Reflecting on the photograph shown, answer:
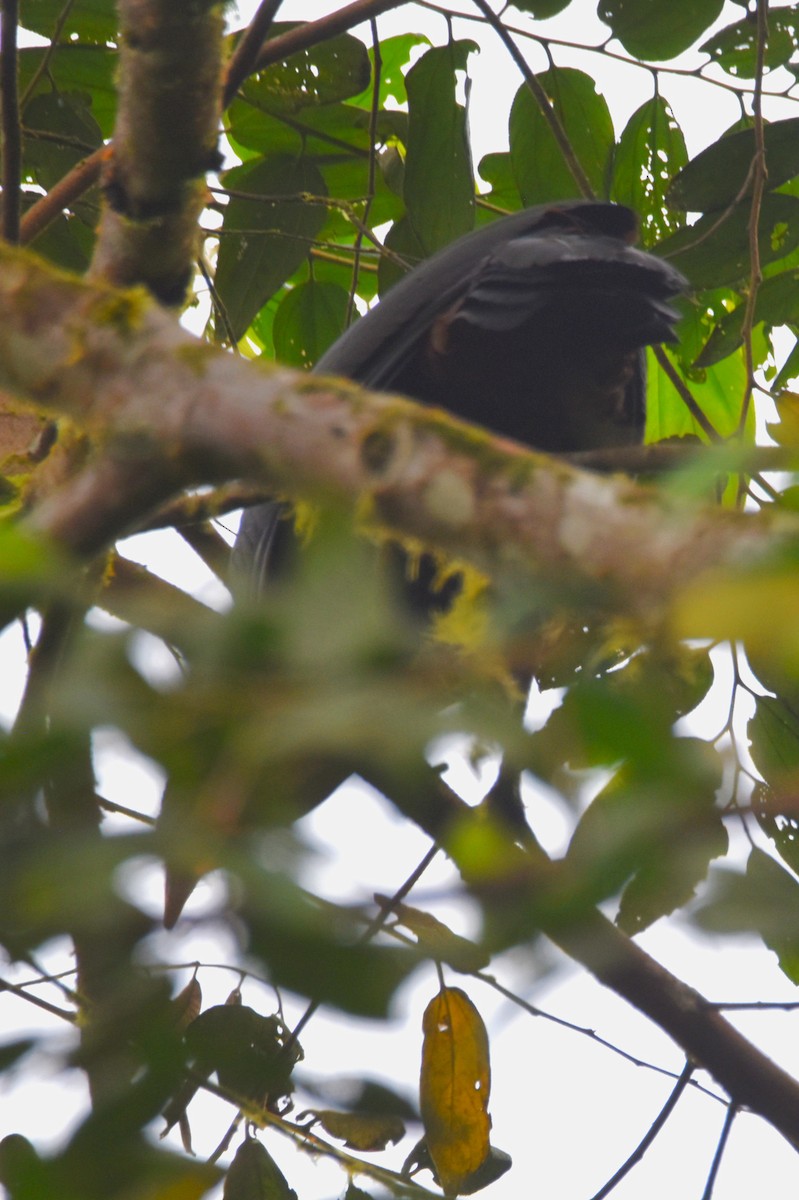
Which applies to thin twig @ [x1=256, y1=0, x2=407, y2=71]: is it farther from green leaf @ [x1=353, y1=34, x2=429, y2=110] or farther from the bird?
green leaf @ [x1=353, y1=34, x2=429, y2=110]

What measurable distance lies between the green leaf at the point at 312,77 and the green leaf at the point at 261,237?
12 centimetres

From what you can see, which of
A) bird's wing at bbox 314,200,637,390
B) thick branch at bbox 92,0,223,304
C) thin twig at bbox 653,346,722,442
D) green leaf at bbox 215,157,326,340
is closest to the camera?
thick branch at bbox 92,0,223,304

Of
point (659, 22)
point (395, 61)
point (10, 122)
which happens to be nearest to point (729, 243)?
point (659, 22)

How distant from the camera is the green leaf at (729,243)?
2.07 m

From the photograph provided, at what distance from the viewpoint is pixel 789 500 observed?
0.82m

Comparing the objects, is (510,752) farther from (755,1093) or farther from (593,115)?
(593,115)

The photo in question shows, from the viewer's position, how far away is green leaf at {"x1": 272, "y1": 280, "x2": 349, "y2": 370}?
253 centimetres

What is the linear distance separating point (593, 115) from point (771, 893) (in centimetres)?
186

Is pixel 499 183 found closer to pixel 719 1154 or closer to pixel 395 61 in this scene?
pixel 395 61

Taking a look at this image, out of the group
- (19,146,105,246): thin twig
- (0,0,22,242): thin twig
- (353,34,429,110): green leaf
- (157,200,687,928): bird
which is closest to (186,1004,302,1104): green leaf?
(157,200,687,928): bird

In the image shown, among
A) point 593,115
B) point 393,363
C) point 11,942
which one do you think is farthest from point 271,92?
point 11,942

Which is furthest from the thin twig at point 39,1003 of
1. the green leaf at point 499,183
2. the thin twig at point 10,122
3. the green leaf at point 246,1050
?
the green leaf at point 499,183

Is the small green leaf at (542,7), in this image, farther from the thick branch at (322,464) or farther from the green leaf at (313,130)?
the thick branch at (322,464)

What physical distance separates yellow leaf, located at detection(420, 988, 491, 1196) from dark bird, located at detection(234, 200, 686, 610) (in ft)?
1.87
